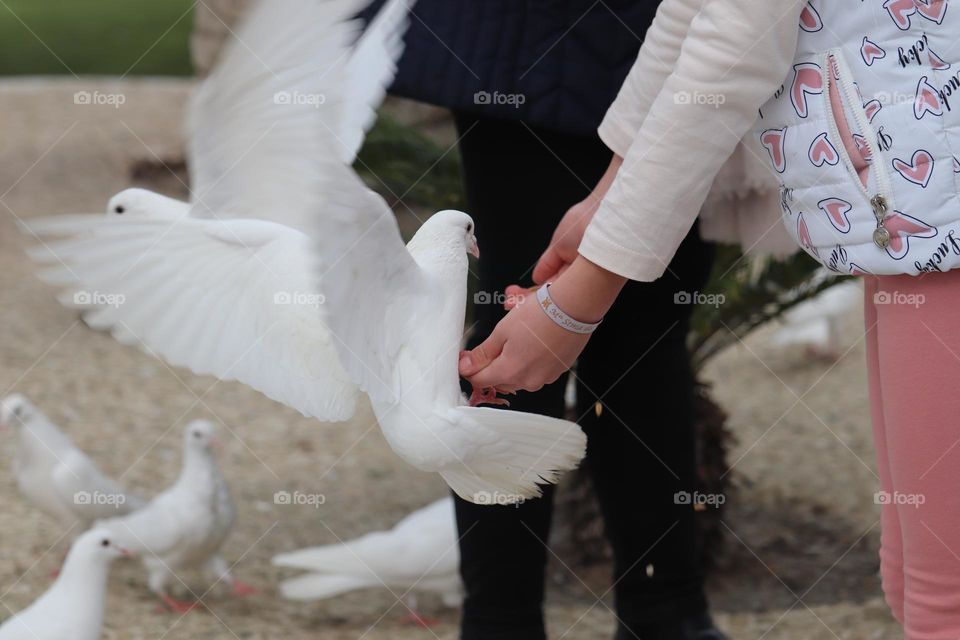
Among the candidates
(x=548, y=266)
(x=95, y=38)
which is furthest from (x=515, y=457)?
(x=95, y=38)

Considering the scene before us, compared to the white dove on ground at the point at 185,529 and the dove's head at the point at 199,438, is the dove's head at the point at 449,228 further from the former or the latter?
the dove's head at the point at 199,438

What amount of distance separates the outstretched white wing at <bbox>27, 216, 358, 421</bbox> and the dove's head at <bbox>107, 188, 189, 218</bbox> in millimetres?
47

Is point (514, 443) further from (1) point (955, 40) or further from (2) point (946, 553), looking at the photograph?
(1) point (955, 40)

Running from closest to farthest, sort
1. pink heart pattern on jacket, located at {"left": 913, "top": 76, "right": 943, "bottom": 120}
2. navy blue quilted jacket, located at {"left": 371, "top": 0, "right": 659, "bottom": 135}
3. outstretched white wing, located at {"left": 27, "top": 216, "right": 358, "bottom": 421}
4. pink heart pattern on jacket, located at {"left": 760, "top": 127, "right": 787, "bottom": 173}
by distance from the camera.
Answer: pink heart pattern on jacket, located at {"left": 913, "top": 76, "right": 943, "bottom": 120} → pink heart pattern on jacket, located at {"left": 760, "top": 127, "right": 787, "bottom": 173} → outstretched white wing, located at {"left": 27, "top": 216, "right": 358, "bottom": 421} → navy blue quilted jacket, located at {"left": 371, "top": 0, "right": 659, "bottom": 135}

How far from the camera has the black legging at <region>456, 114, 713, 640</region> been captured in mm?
2252

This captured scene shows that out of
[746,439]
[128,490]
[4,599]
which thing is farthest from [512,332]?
[746,439]

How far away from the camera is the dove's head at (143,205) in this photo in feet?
7.23

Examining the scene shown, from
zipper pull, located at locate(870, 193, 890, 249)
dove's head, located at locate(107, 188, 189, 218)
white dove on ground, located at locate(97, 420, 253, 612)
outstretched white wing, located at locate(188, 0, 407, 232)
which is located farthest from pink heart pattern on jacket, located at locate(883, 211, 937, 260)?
white dove on ground, located at locate(97, 420, 253, 612)

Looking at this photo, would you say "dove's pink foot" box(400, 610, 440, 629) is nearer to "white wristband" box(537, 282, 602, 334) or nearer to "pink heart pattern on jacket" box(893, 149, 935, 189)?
"white wristband" box(537, 282, 602, 334)

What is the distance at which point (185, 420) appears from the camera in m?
4.90

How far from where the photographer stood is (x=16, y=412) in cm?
400

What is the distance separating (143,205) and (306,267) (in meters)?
0.39

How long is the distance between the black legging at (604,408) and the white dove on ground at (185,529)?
Answer: 1.27 meters

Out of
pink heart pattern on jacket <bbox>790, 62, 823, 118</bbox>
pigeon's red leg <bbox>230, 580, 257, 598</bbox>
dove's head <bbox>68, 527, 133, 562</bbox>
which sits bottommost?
pigeon's red leg <bbox>230, 580, 257, 598</bbox>
